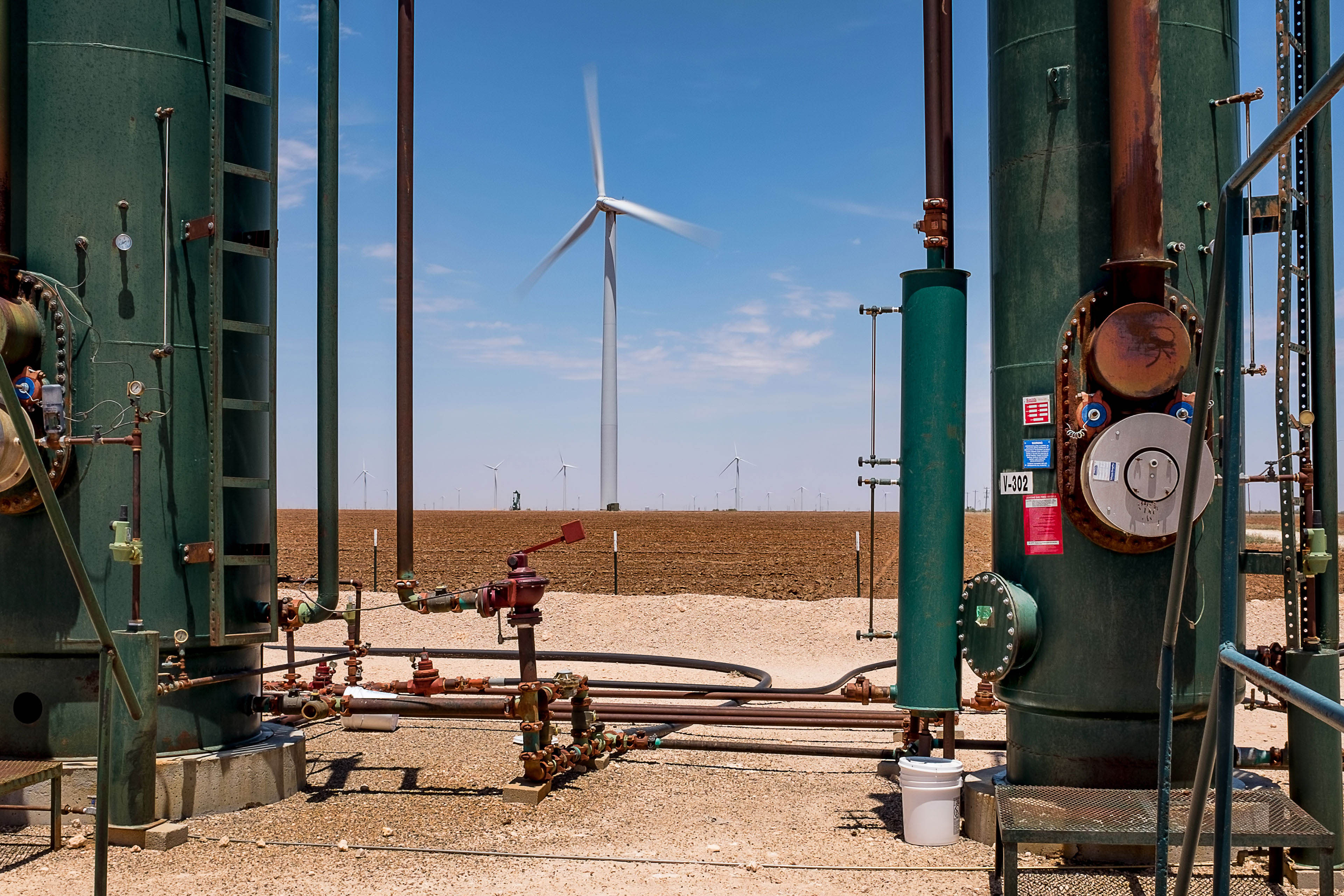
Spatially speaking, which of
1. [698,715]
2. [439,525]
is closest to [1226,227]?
[698,715]

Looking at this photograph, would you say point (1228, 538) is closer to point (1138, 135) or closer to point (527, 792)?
point (1138, 135)

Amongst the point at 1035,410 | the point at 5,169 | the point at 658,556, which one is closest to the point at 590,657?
the point at 1035,410

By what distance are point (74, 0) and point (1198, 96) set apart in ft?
23.7

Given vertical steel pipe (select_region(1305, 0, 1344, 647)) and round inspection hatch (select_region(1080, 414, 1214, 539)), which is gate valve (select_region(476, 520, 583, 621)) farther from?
vertical steel pipe (select_region(1305, 0, 1344, 647))

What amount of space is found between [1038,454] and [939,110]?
2450mm

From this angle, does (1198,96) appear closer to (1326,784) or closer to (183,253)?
(1326,784)

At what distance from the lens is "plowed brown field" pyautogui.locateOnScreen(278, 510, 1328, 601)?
1265 inches

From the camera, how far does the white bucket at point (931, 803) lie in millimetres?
7070

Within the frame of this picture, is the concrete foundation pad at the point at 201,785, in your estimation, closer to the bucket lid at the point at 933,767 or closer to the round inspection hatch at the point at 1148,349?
the bucket lid at the point at 933,767

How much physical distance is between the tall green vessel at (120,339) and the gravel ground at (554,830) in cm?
113

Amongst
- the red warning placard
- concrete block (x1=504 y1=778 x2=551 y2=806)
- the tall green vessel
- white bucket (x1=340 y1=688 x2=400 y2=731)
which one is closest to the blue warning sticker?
the red warning placard

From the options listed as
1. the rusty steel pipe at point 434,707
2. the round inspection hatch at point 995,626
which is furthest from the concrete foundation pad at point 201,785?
the round inspection hatch at point 995,626

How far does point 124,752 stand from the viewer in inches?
279

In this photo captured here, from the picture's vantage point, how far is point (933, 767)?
7109mm
